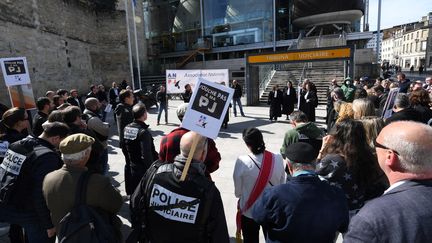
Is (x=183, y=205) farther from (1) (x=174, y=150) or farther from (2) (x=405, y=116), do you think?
(2) (x=405, y=116)

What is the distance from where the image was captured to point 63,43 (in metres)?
23.2

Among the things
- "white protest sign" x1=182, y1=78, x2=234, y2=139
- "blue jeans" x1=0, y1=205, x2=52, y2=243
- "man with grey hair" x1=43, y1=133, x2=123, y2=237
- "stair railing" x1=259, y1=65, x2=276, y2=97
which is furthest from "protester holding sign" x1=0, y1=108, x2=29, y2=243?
"stair railing" x1=259, y1=65, x2=276, y2=97

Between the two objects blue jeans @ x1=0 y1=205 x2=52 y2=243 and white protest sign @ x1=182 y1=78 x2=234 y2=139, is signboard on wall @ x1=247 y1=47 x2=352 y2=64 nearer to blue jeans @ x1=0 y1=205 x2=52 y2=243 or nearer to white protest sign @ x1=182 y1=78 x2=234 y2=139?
white protest sign @ x1=182 y1=78 x2=234 y2=139

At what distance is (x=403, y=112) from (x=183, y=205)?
3983 millimetres

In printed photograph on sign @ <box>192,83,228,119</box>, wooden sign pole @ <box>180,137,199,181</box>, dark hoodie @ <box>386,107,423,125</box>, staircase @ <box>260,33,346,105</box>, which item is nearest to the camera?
wooden sign pole @ <box>180,137,199,181</box>

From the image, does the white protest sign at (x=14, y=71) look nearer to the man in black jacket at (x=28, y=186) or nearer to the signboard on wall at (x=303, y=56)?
the man in black jacket at (x=28, y=186)

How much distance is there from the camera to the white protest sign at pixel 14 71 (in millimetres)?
6363

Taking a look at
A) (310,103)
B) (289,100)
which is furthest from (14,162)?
(289,100)

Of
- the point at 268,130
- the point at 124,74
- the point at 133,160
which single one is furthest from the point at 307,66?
the point at 133,160

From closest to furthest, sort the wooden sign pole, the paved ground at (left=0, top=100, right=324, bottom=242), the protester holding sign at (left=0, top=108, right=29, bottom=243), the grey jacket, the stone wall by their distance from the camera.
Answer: the grey jacket → the wooden sign pole → the protester holding sign at (left=0, top=108, right=29, bottom=243) → the paved ground at (left=0, top=100, right=324, bottom=242) → the stone wall

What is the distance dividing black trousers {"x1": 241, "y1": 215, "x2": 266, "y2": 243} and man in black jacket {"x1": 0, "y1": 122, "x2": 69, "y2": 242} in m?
1.97

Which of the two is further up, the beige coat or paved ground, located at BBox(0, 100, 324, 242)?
the beige coat

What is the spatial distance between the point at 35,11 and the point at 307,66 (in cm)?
2002

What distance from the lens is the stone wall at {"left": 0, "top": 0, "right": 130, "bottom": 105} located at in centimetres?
1772
